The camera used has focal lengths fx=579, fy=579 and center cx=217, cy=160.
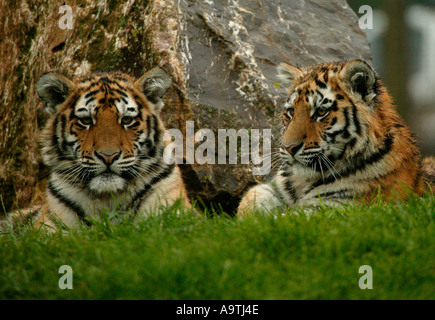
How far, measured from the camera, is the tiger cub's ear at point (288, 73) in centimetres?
674

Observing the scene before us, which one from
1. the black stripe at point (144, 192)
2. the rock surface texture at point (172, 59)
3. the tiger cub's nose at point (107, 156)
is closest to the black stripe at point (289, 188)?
the rock surface texture at point (172, 59)

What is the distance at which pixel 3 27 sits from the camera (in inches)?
322

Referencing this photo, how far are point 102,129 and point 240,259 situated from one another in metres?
2.38

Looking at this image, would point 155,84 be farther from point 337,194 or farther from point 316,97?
point 337,194

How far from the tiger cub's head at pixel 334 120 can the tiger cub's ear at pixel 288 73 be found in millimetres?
619

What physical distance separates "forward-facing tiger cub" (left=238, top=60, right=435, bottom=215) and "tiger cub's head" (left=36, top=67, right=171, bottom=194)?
1270mm

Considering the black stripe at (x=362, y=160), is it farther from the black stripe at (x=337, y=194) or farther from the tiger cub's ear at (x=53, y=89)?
the tiger cub's ear at (x=53, y=89)

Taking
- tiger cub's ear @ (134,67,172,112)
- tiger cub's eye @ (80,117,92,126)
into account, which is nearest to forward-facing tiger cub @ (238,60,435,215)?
tiger cub's ear @ (134,67,172,112)

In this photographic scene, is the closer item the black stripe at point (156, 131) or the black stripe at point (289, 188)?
the black stripe at point (156, 131)

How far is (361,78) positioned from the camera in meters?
5.97

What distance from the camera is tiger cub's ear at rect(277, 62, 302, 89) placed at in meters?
6.74

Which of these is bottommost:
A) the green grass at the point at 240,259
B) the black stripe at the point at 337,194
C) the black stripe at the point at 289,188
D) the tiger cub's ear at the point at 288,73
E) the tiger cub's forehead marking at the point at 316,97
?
the green grass at the point at 240,259

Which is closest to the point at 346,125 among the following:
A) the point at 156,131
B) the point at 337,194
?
the point at 337,194
